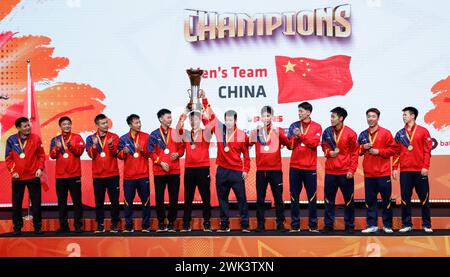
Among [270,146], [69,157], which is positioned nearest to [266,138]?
[270,146]

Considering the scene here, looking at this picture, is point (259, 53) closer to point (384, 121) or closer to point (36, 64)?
point (384, 121)

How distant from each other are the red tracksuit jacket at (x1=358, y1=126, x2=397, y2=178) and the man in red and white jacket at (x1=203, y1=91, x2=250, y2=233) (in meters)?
1.15

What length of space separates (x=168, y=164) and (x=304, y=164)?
133 centimetres

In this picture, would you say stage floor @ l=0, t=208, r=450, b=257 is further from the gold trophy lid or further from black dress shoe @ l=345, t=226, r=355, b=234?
the gold trophy lid

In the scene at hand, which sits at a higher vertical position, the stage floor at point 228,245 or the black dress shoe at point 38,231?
the black dress shoe at point 38,231

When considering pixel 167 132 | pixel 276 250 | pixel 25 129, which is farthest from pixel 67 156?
pixel 276 250

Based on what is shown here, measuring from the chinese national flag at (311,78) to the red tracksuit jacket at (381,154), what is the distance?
1.09m

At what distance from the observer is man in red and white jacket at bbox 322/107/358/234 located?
19.9ft

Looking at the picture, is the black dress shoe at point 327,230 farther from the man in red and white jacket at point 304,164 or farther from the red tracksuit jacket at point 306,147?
the red tracksuit jacket at point 306,147

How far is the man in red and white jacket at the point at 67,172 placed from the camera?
6.43 meters

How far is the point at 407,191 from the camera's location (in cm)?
605

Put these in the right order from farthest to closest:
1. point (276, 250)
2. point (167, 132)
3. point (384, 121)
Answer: point (384, 121) → point (167, 132) → point (276, 250)

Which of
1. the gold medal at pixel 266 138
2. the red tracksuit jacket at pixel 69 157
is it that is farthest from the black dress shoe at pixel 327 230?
the red tracksuit jacket at pixel 69 157

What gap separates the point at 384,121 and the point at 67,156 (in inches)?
133
